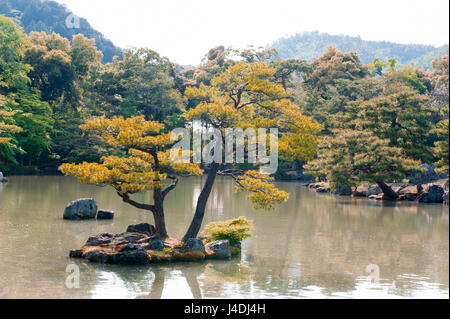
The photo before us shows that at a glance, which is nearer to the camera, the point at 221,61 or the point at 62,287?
the point at 62,287

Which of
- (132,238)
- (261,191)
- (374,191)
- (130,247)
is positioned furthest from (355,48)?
(130,247)

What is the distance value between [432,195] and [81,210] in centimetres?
1647

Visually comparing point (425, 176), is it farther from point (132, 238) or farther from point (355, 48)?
point (355, 48)

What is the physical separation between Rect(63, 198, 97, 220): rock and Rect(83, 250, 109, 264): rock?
20.0ft

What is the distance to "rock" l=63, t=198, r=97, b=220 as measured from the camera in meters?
16.1

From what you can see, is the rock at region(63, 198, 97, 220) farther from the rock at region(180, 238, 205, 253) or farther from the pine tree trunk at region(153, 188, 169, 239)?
the rock at region(180, 238, 205, 253)

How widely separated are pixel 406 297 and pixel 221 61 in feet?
168

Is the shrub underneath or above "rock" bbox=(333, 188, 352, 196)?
above

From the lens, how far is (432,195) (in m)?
23.7

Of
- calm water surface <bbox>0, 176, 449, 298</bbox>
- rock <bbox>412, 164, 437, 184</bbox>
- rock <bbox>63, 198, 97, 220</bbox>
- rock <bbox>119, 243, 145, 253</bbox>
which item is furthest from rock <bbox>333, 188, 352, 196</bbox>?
rock <bbox>119, 243, 145, 253</bbox>

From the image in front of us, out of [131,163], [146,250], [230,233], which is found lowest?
[146,250]
